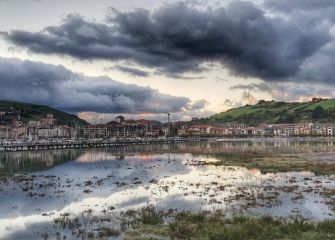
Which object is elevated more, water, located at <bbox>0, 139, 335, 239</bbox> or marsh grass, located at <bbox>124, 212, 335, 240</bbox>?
marsh grass, located at <bbox>124, 212, 335, 240</bbox>

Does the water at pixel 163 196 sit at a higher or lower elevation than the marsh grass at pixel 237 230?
lower

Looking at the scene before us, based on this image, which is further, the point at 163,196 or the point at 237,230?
the point at 163,196

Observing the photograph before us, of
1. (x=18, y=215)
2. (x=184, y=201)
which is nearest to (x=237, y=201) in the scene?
(x=184, y=201)

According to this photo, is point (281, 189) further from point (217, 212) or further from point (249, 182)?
point (217, 212)

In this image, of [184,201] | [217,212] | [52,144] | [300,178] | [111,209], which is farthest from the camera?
[52,144]

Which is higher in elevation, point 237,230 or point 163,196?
point 237,230

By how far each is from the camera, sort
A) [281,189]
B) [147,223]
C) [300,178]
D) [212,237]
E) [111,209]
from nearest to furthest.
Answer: [212,237] → [147,223] → [111,209] → [281,189] → [300,178]

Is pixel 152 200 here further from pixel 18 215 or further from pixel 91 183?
pixel 91 183

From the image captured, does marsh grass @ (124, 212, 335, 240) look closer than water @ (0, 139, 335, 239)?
Yes

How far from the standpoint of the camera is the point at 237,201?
3888 cm

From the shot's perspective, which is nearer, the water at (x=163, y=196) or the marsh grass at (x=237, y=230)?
the marsh grass at (x=237, y=230)

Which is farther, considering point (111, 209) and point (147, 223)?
point (111, 209)

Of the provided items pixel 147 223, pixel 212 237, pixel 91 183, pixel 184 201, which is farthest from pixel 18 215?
pixel 91 183

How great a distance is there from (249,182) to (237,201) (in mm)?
16171
